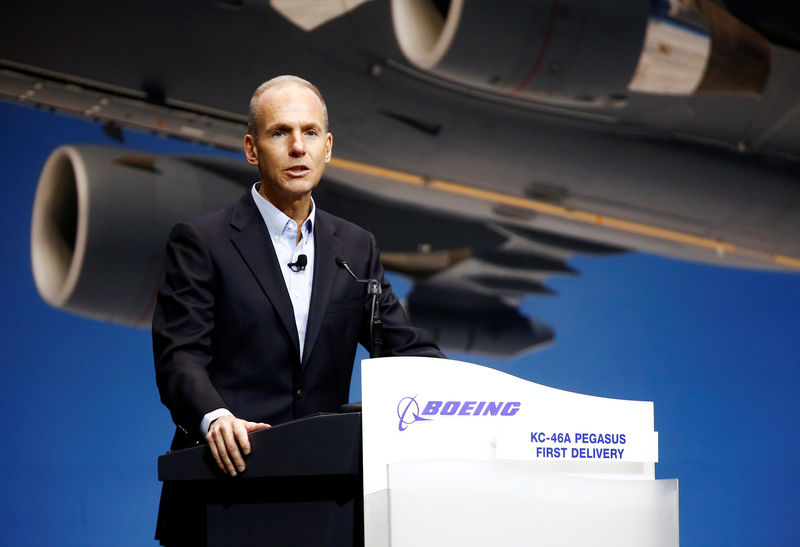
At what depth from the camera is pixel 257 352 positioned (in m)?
1.51

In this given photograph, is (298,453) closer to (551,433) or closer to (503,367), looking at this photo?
(551,433)

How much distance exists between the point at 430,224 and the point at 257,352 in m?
3.01

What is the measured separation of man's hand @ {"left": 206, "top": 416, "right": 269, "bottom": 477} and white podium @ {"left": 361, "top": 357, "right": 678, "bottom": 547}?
17 centimetres

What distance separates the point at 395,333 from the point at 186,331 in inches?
16.2

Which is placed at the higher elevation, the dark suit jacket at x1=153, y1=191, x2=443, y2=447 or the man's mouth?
the man's mouth

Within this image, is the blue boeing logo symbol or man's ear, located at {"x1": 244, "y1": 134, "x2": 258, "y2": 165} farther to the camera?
man's ear, located at {"x1": 244, "y1": 134, "x2": 258, "y2": 165}

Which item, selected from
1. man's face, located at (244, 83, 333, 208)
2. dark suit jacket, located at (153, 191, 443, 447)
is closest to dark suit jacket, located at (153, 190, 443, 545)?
dark suit jacket, located at (153, 191, 443, 447)

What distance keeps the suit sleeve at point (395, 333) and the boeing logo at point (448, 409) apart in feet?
1.24

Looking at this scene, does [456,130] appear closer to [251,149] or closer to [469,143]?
[469,143]

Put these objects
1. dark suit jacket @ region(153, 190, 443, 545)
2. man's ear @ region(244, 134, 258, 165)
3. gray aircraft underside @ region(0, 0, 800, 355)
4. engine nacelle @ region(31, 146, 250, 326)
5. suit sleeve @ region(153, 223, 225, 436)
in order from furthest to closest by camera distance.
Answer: gray aircraft underside @ region(0, 0, 800, 355) → engine nacelle @ region(31, 146, 250, 326) → man's ear @ region(244, 134, 258, 165) → dark suit jacket @ region(153, 190, 443, 545) → suit sleeve @ region(153, 223, 225, 436)

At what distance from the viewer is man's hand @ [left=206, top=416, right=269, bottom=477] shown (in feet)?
4.01

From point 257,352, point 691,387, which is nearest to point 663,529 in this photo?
point 257,352

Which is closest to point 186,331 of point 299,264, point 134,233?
point 299,264

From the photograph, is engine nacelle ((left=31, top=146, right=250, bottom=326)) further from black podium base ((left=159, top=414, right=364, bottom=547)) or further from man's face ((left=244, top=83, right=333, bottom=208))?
black podium base ((left=159, top=414, right=364, bottom=547))
